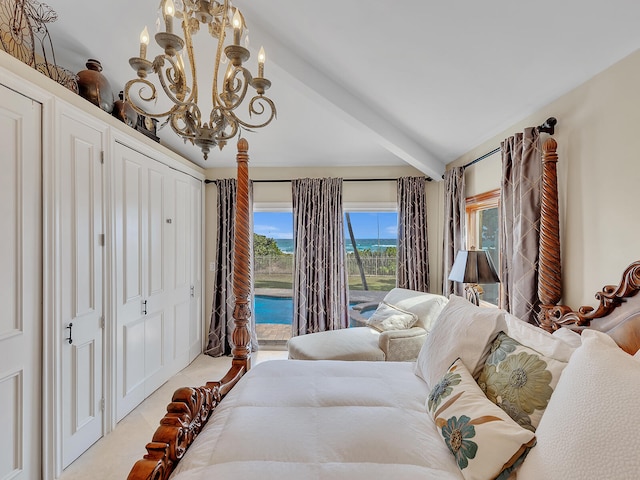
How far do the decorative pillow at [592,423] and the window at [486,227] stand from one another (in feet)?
6.12

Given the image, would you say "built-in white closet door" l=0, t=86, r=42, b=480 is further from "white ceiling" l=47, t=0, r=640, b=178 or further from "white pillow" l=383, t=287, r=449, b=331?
"white pillow" l=383, t=287, r=449, b=331

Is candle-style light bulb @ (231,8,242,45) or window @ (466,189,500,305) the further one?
window @ (466,189,500,305)

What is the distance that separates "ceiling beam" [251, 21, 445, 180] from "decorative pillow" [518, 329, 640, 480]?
2.23 m

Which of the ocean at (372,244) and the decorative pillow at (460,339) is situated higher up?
the ocean at (372,244)

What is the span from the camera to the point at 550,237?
1.70 meters

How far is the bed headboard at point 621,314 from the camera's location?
118cm

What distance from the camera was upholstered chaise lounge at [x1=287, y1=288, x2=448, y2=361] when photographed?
2.78 meters

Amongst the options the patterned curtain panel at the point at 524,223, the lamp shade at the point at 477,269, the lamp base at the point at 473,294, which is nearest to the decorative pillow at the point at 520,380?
the patterned curtain panel at the point at 524,223

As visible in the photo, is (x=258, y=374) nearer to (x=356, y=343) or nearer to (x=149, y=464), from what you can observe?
(x=149, y=464)

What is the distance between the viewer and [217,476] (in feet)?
3.01

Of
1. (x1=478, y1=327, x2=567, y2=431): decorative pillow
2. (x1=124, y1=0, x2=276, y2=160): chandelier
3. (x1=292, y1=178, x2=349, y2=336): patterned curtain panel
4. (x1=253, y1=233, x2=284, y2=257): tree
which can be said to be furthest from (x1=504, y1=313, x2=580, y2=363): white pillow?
(x1=253, y1=233, x2=284, y2=257): tree

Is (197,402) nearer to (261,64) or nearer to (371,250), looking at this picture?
(261,64)

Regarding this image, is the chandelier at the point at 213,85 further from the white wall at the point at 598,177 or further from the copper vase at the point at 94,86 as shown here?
the white wall at the point at 598,177

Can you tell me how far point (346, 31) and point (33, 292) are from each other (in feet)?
7.67
